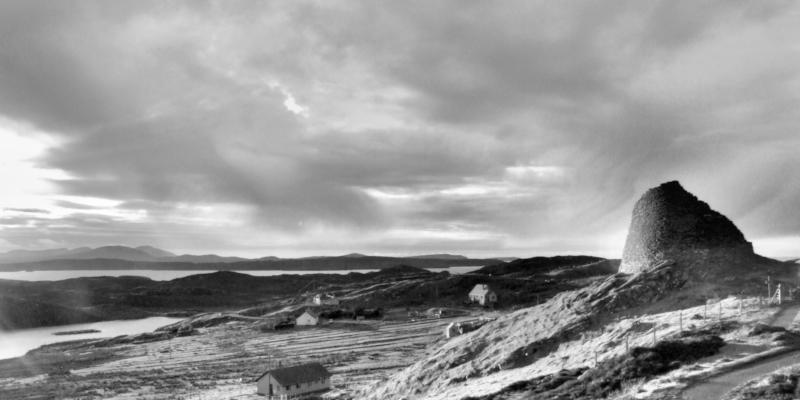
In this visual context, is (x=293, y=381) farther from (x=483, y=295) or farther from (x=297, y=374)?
(x=483, y=295)

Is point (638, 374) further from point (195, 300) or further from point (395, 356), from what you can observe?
point (195, 300)

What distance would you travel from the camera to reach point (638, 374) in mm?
18031

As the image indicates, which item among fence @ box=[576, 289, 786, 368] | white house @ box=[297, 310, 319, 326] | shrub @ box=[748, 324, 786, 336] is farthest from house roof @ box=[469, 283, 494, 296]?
shrub @ box=[748, 324, 786, 336]

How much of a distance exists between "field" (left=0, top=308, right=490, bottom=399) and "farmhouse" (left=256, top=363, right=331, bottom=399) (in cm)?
105

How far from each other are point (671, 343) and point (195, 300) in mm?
163369

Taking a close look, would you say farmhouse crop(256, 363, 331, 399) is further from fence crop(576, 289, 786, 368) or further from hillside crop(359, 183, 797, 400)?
fence crop(576, 289, 786, 368)

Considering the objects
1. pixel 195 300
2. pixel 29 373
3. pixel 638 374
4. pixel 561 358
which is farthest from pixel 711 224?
pixel 195 300

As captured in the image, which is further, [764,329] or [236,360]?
[236,360]

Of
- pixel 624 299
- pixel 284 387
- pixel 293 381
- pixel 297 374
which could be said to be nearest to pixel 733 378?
pixel 624 299

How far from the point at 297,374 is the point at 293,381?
27.4 inches

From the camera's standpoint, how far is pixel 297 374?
4119cm

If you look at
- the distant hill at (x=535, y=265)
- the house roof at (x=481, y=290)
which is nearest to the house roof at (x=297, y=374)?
the house roof at (x=481, y=290)

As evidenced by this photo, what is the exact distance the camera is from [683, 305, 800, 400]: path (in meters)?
15.5

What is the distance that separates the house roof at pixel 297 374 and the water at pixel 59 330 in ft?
221
